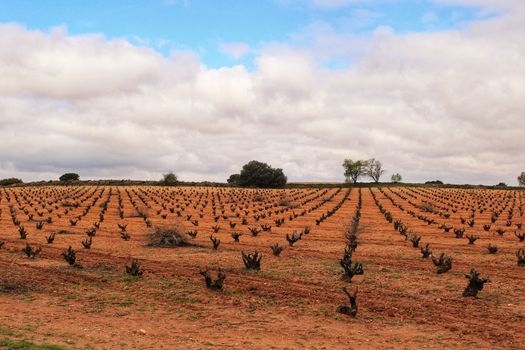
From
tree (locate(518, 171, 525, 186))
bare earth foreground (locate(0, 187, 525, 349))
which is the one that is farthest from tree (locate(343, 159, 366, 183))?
bare earth foreground (locate(0, 187, 525, 349))

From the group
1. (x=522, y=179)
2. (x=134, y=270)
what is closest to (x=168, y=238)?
(x=134, y=270)

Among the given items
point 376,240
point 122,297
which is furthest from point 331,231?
point 122,297

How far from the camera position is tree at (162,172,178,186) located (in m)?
108

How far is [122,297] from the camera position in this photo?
14.1m

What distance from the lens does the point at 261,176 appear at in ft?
335

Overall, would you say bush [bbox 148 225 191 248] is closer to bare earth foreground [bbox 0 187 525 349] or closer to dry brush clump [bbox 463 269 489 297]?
bare earth foreground [bbox 0 187 525 349]

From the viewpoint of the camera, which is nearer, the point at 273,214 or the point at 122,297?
the point at 122,297

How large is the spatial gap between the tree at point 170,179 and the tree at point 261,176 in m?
14.8

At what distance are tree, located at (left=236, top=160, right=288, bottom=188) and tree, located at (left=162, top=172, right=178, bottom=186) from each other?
14.8m

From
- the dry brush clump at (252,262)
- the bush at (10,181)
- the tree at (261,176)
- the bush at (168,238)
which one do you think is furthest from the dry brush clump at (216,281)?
the bush at (10,181)

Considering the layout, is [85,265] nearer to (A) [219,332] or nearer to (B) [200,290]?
(B) [200,290]

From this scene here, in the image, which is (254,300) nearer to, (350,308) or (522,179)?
(350,308)

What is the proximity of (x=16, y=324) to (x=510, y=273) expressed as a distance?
627 inches

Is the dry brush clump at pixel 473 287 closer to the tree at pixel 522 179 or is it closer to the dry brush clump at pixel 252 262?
the dry brush clump at pixel 252 262
